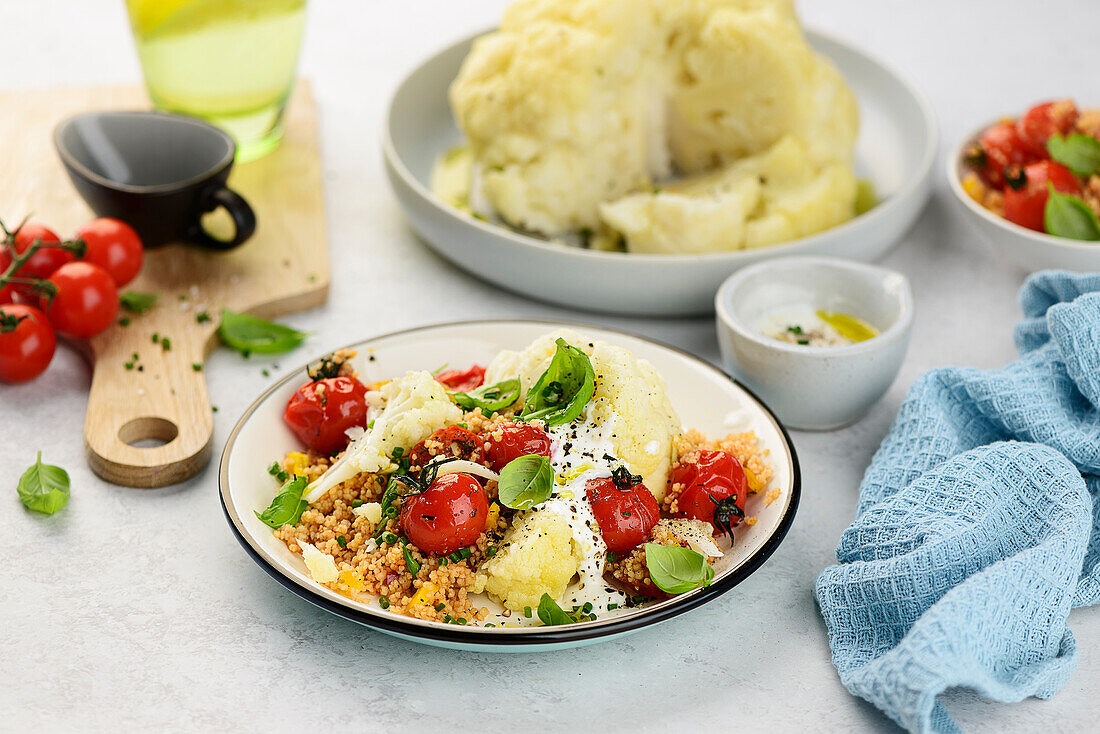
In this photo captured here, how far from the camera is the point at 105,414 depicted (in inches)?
72.8

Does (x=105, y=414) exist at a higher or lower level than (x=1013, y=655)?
lower

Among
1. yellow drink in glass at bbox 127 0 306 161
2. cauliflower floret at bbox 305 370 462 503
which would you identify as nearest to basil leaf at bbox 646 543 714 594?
cauliflower floret at bbox 305 370 462 503

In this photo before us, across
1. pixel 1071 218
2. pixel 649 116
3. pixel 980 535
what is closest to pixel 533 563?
pixel 980 535

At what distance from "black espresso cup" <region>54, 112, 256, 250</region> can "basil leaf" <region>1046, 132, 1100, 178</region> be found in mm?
1680

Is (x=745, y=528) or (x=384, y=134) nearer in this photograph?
(x=745, y=528)

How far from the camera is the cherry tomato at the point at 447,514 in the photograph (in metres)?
1.42

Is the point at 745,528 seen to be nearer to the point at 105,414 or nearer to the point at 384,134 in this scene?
the point at 105,414

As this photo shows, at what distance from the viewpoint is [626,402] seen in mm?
1575

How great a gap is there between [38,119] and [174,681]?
191 cm

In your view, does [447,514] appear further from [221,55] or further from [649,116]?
[221,55]

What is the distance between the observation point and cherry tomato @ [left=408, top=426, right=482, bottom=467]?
152cm

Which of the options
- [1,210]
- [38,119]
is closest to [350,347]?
[1,210]

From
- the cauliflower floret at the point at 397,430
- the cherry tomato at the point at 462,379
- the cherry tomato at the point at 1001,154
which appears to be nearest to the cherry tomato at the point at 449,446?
the cauliflower floret at the point at 397,430

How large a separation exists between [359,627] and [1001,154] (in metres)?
1.75
